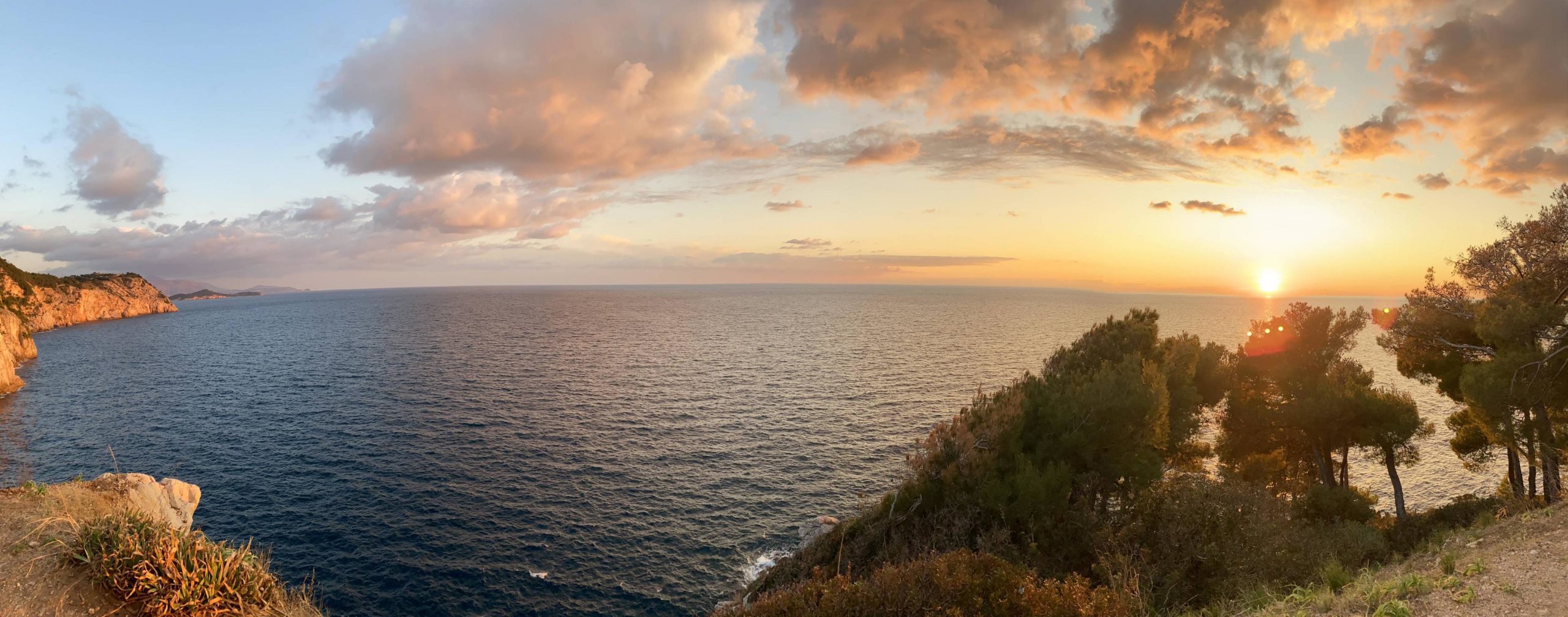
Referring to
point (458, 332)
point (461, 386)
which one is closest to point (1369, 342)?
point (461, 386)

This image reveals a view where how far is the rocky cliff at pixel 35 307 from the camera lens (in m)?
94.6

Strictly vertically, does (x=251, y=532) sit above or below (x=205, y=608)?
below

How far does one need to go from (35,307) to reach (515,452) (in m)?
199

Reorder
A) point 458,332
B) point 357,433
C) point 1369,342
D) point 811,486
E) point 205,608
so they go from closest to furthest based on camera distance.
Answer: point 205,608 → point 811,486 → point 357,433 → point 1369,342 → point 458,332

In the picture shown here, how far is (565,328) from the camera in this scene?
5950 inches

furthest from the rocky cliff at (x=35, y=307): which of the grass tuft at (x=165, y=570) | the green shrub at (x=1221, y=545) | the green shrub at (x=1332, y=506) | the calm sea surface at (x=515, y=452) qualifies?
the green shrub at (x=1332, y=506)

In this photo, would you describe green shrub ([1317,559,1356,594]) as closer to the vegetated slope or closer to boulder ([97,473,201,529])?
the vegetated slope

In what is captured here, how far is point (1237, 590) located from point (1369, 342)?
156 metres

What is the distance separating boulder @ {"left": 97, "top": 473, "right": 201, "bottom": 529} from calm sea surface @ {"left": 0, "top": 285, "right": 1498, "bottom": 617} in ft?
23.7

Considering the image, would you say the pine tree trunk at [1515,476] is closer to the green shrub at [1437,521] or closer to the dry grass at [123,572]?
the green shrub at [1437,521]

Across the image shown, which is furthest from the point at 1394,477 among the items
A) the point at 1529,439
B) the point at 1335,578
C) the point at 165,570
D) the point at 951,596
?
the point at 165,570

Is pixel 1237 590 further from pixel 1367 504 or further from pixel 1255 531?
pixel 1367 504

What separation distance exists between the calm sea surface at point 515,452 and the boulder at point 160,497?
23.7 ft

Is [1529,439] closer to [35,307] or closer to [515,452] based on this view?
[515,452]
